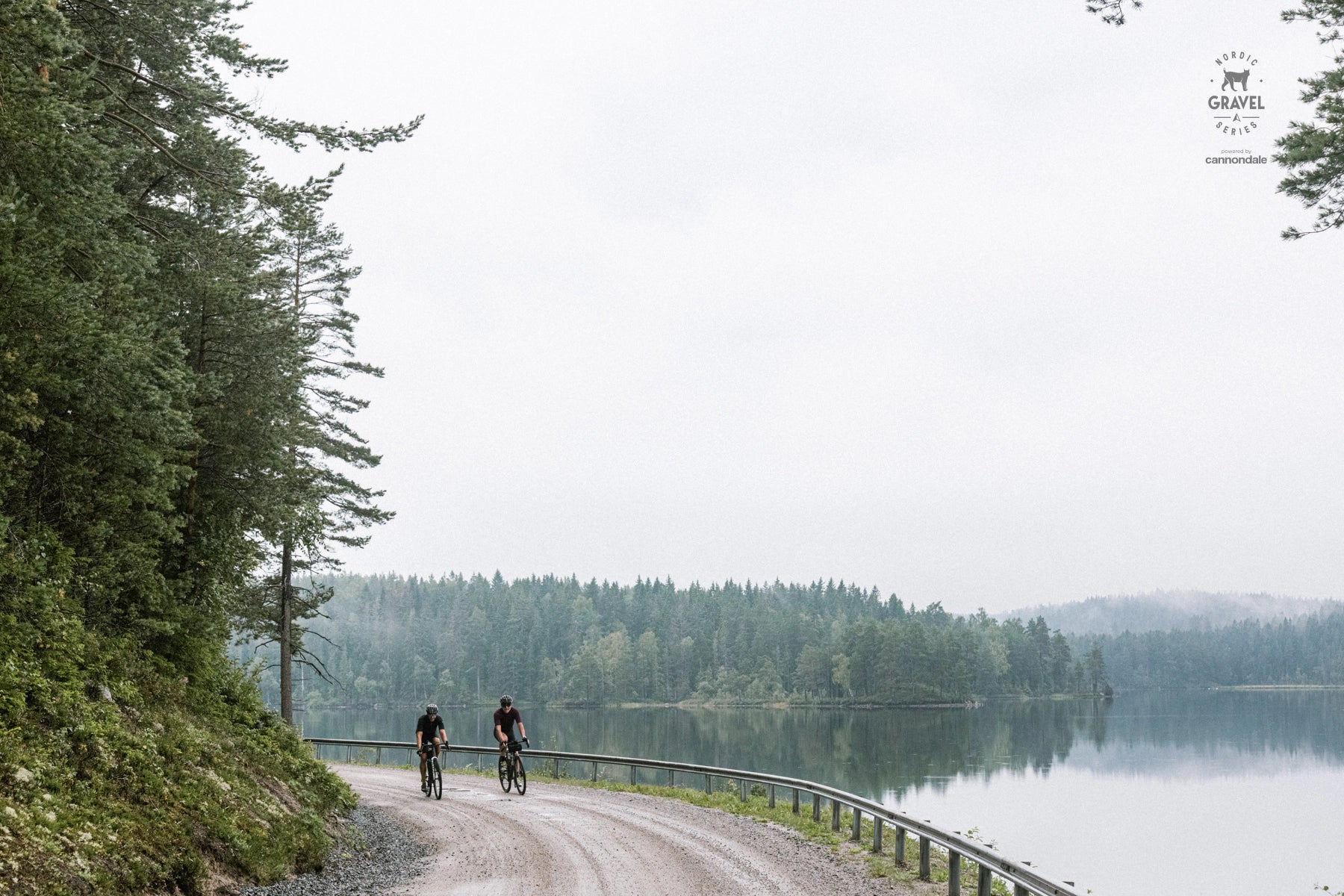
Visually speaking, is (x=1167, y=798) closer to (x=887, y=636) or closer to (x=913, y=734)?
(x=913, y=734)

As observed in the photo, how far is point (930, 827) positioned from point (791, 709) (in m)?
142

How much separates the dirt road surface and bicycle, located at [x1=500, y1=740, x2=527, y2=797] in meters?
0.41

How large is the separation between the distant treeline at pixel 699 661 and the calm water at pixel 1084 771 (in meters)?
19.4

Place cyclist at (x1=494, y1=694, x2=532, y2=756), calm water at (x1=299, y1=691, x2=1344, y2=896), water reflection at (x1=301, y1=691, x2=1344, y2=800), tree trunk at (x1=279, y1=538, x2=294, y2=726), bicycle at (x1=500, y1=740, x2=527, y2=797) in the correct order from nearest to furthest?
cyclist at (x1=494, y1=694, x2=532, y2=756), bicycle at (x1=500, y1=740, x2=527, y2=797), tree trunk at (x1=279, y1=538, x2=294, y2=726), calm water at (x1=299, y1=691, x2=1344, y2=896), water reflection at (x1=301, y1=691, x2=1344, y2=800)

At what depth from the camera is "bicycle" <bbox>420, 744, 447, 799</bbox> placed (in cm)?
2377

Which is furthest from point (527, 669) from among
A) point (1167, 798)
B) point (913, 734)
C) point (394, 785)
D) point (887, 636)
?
point (394, 785)

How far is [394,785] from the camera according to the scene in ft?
92.6

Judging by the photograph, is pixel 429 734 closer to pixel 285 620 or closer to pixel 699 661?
pixel 285 620

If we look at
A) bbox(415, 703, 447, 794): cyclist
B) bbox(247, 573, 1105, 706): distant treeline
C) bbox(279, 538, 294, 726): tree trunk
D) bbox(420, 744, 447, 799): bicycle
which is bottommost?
bbox(247, 573, 1105, 706): distant treeline

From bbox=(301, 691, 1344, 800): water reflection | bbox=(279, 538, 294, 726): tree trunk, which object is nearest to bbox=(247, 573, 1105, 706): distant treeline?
bbox=(301, 691, 1344, 800): water reflection

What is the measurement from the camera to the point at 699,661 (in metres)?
176

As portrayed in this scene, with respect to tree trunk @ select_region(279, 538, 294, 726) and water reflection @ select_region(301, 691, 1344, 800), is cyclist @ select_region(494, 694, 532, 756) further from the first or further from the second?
water reflection @ select_region(301, 691, 1344, 800)

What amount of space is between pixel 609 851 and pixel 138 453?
8692 millimetres

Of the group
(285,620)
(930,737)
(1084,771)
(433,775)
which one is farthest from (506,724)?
(930,737)
